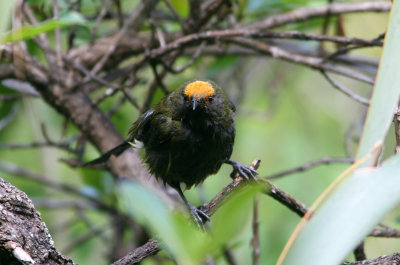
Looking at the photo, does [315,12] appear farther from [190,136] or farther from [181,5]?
[190,136]

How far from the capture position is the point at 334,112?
5.95 metres

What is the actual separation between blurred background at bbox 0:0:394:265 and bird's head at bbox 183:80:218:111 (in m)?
0.59

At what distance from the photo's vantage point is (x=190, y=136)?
3328 millimetres

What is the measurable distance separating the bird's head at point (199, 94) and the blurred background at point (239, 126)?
23.1 inches

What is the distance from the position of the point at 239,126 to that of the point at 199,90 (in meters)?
1.96

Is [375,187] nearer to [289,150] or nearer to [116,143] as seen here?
[116,143]

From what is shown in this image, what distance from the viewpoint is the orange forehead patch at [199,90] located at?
3.41 meters

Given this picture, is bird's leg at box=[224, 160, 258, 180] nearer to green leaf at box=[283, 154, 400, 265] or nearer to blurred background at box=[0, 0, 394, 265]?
blurred background at box=[0, 0, 394, 265]

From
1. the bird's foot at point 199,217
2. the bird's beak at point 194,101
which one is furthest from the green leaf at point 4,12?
the bird's beak at point 194,101

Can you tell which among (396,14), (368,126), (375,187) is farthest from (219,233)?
(396,14)

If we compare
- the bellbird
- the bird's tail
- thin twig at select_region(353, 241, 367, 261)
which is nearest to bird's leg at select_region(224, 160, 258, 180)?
the bellbird

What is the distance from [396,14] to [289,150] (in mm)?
3789

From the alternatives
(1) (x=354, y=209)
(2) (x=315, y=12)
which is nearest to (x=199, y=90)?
(2) (x=315, y=12)

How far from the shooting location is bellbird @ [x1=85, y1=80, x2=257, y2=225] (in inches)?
131
